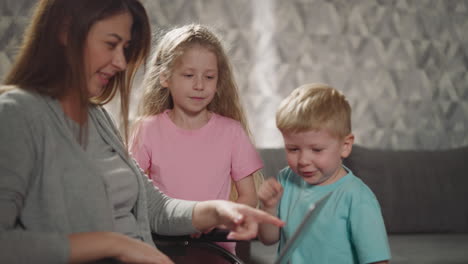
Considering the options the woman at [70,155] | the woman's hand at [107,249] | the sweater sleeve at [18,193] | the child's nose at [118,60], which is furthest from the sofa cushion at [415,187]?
the sweater sleeve at [18,193]

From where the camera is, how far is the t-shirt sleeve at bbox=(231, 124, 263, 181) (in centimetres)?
172

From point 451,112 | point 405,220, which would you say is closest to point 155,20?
point 405,220

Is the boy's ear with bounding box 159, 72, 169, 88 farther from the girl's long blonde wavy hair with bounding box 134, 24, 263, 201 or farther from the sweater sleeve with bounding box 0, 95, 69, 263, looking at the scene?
the sweater sleeve with bounding box 0, 95, 69, 263

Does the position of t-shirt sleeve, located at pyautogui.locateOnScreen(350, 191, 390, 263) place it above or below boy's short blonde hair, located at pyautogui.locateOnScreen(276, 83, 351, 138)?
below

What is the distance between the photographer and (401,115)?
117 inches

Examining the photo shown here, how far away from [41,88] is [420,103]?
2.53 m

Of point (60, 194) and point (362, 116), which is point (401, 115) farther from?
point (60, 194)

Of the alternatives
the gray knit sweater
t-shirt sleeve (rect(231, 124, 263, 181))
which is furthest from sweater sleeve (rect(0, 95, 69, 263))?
t-shirt sleeve (rect(231, 124, 263, 181))

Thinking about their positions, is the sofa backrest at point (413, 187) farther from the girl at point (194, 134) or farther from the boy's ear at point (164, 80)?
the boy's ear at point (164, 80)

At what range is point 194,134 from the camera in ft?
5.74

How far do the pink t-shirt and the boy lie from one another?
455mm

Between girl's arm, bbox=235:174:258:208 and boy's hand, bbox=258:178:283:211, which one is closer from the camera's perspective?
boy's hand, bbox=258:178:283:211

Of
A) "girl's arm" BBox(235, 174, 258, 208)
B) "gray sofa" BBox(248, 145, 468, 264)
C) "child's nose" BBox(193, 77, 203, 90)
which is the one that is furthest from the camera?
"gray sofa" BBox(248, 145, 468, 264)

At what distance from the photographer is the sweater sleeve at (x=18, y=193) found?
85cm
